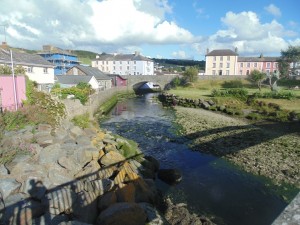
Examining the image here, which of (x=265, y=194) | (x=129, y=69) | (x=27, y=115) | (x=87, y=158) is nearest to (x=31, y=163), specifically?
(x=87, y=158)

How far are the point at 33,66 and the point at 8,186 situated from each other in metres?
24.6

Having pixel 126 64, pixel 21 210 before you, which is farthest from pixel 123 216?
pixel 126 64

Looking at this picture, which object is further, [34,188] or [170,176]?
[170,176]

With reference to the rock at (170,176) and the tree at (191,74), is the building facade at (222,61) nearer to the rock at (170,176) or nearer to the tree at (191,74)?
the tree at (191,74)

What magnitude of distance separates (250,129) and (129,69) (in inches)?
3021

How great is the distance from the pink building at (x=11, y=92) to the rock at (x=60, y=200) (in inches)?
322

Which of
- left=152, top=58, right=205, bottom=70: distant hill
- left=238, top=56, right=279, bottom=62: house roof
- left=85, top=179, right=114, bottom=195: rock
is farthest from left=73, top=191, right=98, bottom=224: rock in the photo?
left=152, top=58, right=205, bottom=70: distant hill

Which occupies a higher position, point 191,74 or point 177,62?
point 177,62

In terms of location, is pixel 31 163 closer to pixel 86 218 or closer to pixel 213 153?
pixel 86 218

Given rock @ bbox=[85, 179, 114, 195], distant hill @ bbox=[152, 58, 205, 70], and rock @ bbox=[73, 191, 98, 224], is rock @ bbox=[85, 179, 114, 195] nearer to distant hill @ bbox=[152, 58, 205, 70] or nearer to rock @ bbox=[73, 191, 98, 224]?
rock @ bbox=[73, 191, 98, 224]

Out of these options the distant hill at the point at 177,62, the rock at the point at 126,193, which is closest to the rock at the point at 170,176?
the rock at the point at 126,193

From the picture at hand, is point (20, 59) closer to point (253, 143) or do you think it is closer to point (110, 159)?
point (110, 159)

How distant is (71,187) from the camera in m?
9.98

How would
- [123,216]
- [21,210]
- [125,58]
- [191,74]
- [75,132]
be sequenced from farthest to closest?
[125,58] < [191,74] < [75,132] < [123,216] < [21,210]
